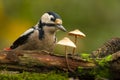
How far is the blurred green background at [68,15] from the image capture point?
1916 cm

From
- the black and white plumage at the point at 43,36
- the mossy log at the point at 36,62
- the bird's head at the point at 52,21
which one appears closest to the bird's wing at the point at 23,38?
the black and white plumage at the point at 43,36

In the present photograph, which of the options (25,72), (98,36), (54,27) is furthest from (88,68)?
(98,36)

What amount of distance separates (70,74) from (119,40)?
1.07 meters

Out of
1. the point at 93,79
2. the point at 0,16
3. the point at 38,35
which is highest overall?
the point at 0,16

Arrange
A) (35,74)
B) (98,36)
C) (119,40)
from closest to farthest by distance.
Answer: (35,74), (119,40), (98,36)

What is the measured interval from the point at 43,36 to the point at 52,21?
23 cm

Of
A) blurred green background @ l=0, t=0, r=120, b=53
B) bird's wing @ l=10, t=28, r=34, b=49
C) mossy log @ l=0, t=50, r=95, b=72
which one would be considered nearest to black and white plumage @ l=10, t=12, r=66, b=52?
bird's wing @ l=10, t=28, r=34, b=49

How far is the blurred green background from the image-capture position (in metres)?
19.2

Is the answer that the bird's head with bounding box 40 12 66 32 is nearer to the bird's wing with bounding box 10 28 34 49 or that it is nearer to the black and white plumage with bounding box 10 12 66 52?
the black and white plumage with bounding box 10 12 66 52

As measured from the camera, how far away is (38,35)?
9.95 metres

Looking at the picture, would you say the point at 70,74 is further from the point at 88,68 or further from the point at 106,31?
the point at 106,31

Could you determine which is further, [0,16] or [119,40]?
[0,16]

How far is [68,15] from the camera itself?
66.1 ft

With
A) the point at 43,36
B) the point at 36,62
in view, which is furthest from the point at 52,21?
the point at 36,62
